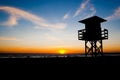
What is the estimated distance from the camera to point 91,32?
80.5 ft

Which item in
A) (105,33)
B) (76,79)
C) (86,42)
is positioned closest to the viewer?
(76,79)

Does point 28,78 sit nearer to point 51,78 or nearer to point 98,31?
point 51,78

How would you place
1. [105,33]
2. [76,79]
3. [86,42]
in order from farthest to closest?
[86,42]
[105,33]
[76,79]

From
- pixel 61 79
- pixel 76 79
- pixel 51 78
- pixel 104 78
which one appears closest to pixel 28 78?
pixel 51 78

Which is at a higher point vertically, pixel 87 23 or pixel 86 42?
pixel 87 23

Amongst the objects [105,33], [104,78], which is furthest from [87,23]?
[104,78]

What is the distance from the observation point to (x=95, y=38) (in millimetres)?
24453

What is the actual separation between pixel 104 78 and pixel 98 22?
16.8 m

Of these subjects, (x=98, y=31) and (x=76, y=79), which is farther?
(x=98, y=31)

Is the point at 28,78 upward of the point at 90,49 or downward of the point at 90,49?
downward

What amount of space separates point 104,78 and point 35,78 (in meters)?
4.04

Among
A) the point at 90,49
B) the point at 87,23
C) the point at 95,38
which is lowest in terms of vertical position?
the point at 90,49

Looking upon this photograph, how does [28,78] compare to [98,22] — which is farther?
[98,22]

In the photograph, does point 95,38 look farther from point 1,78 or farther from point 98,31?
point 1,78
